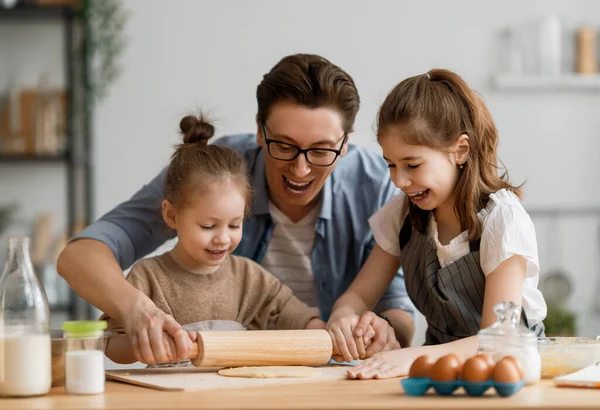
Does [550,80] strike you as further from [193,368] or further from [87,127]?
[193,368]

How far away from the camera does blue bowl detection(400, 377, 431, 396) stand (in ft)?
4.02

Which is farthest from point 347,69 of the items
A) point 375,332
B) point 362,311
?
point 375,332

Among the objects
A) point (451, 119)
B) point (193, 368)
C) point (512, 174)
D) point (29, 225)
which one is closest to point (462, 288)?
point (451, 119)

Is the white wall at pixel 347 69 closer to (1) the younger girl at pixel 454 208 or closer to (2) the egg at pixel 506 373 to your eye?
(1) the younger girl at pixel 454 208

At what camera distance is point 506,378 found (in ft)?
3.89

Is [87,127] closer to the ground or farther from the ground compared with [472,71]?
closer to the ground

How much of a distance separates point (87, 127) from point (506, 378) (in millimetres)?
3510

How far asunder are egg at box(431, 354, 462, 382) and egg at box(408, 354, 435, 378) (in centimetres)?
1

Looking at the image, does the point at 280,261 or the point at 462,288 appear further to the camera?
the point at 280,261

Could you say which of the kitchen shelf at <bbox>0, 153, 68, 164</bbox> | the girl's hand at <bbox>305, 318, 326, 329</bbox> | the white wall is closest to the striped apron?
the girl's hand at <bbox>305, 318, 326, 329</bbox>

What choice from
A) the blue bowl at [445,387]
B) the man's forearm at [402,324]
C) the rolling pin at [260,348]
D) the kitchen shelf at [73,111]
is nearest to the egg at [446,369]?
the blue bowl at [445,387]

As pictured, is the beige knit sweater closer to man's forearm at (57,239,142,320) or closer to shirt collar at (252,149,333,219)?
man's forearm at (57,239,142,320)

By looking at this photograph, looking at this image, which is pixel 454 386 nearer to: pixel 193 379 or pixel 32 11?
pixel 193 379

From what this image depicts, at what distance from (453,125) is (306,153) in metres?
0.37
